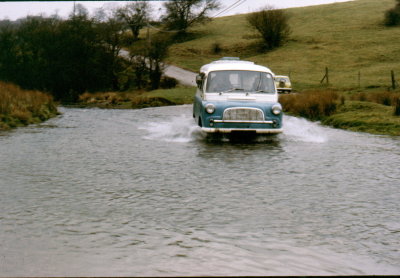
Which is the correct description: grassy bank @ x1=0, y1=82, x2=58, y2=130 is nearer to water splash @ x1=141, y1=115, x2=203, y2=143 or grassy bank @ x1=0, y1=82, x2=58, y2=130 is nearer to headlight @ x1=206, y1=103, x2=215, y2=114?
water splash @ x1=141, y1=115, x2=203, y2=143

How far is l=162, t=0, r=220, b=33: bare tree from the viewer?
88875mm

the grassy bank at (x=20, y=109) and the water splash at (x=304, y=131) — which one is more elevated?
the grassy bank at (x=20, y=109)

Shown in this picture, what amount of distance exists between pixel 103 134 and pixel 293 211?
40.2 feet

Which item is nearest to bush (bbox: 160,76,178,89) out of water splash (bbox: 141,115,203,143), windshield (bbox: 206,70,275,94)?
water splash (bbox: 141,115,203,143)

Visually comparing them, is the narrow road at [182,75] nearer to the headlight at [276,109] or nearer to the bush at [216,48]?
the bush at [216,48]

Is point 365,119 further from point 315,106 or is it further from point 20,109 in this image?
point 20,109

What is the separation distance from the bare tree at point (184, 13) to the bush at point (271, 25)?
17383 millimetres

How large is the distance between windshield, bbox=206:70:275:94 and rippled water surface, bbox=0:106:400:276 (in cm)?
187

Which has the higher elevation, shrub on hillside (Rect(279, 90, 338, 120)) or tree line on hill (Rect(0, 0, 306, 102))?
tree line on hill (Rect(0, 0, 306, 102))

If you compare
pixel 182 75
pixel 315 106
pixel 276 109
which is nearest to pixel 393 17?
pixel 182 75

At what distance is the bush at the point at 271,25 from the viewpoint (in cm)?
7238

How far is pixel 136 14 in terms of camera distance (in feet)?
301

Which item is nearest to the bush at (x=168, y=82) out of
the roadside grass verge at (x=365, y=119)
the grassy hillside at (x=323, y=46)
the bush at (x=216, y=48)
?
the grassy hillside at (x=323, y=46)

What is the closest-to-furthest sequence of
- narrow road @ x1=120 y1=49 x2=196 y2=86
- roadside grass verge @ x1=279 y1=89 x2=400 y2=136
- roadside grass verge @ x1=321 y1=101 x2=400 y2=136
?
1. roadside grass verge @ x1=321 y1=101 x2=400 y2=136
2. roadside grass verge @ x1=279 y1=89 x2=400 y2=136
3. narrow road @ x1=120 y1=49 x2=196 y2=86
